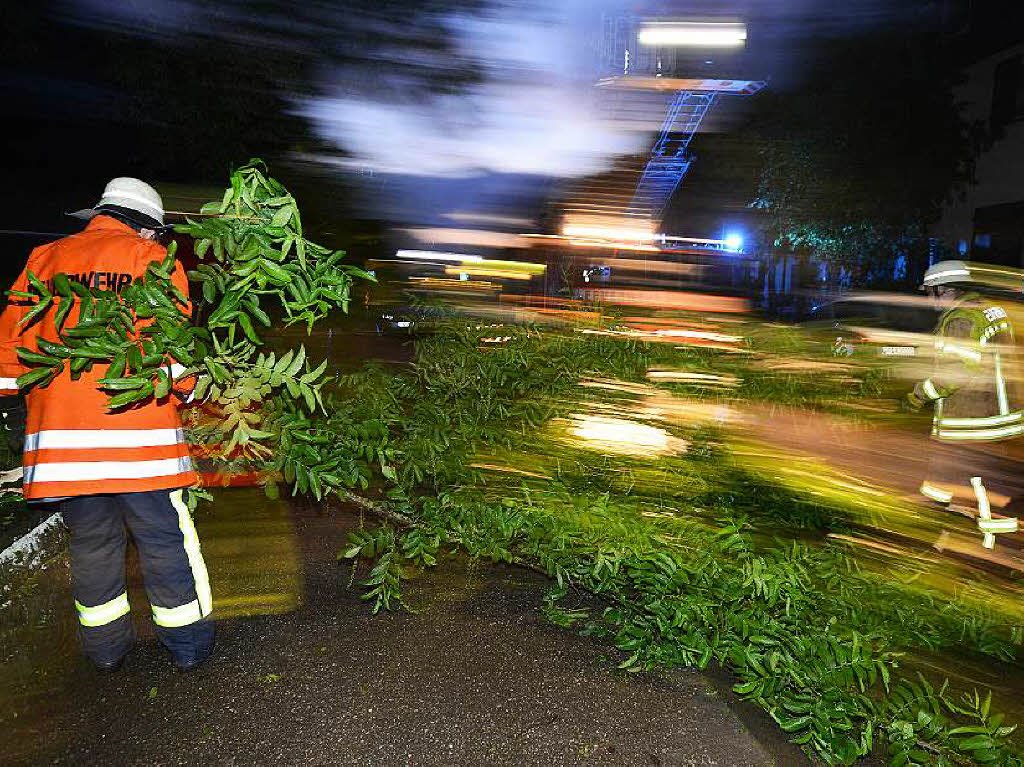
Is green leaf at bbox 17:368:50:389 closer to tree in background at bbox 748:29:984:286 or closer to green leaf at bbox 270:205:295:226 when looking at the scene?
green leaf at bbox 270:205:295:226

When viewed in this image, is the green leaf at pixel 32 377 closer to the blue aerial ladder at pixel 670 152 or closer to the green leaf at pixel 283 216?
the green leaf at pixel 283 216

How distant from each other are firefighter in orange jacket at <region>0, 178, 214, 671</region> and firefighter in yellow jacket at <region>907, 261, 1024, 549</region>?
4.20 m

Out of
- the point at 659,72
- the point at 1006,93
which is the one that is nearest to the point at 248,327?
the point at 659,72

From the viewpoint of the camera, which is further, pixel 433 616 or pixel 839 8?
pixel 839 8

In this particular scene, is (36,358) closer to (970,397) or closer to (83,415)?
(83,415)

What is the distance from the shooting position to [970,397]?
15.2 feet

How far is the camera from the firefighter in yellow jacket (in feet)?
14.6

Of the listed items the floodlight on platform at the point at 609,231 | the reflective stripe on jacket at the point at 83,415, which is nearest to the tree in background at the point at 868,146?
the floodlight on platform at the point at 609,231

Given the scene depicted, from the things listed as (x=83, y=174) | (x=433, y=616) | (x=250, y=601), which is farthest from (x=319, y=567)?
(x=83, y=174)

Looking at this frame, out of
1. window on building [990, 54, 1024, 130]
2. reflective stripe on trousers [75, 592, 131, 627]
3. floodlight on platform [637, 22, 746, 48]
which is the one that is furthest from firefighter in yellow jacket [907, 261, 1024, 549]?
window on building [990, 54, 1024, 130]

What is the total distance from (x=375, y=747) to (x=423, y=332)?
219 cm

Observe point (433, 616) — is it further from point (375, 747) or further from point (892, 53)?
point (892, 53)

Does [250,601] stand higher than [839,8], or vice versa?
[839,8]

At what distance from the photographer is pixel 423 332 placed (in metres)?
4.20
